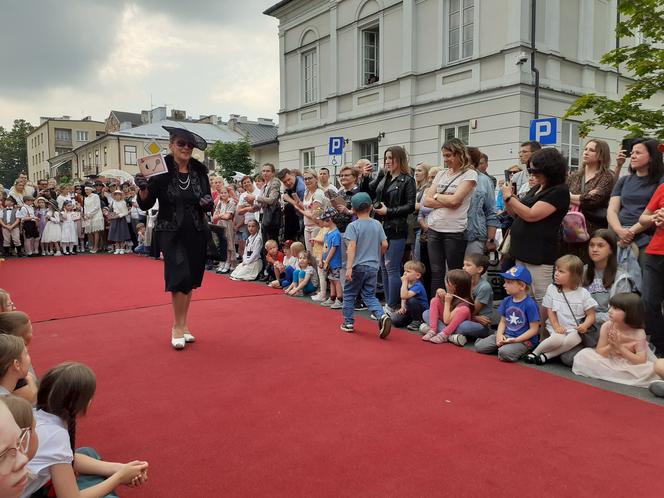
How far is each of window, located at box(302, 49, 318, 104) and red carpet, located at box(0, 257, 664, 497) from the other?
18.2m

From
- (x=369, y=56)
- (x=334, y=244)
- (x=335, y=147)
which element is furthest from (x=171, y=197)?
(x=369, y=56)

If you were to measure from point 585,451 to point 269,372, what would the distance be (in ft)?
7.86

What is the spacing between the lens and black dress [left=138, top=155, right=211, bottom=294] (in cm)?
499

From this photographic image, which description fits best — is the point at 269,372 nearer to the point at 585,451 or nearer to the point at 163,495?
the point at 163,495

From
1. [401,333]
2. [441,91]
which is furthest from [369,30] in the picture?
[401,333]

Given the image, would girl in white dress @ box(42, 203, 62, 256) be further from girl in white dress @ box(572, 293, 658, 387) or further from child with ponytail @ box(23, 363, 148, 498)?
girl in white dress @ box(572, 293, 658, 387)

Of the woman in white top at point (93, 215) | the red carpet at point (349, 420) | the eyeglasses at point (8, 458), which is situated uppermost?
the woman in white top at point (93, 215)

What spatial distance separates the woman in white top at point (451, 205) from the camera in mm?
5512

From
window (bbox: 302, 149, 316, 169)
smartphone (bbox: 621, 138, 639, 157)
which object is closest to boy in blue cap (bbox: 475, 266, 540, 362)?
smartphone (bbox: 621, 138, 639, 157)

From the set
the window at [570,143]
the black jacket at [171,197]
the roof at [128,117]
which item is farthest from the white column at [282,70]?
the roof at [128,117]

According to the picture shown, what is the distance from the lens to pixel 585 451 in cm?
299

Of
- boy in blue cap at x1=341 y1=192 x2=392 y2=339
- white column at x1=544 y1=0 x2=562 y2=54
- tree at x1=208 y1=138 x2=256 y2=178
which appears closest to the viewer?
boy in blue cap at x1=341 y1=192 x2=392 y2=339

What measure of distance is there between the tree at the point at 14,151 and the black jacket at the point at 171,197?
10011cm

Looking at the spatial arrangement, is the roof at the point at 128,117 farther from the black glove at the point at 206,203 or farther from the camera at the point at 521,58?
the black glove at the point at 206,203
